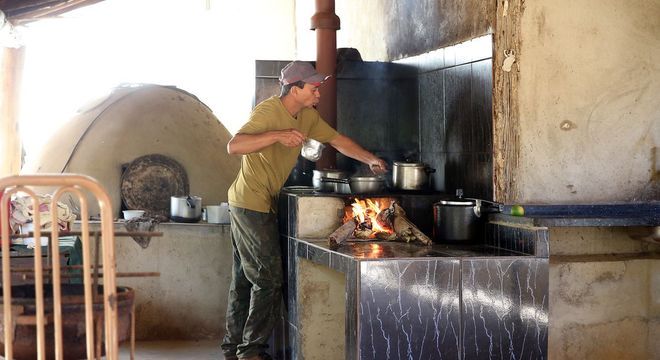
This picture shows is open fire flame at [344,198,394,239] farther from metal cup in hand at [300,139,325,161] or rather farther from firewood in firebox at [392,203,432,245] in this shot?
metal cup in hand at [300,139,325,161]

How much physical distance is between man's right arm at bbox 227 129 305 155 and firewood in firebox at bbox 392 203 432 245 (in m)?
0.89

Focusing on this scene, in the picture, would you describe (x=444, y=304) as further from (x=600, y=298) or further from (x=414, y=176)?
(x=414, y=176)

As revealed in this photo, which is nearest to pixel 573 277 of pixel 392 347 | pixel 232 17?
pixel 392 347

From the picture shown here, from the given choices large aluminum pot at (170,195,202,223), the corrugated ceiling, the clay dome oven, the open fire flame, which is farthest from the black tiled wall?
the corrugated ceiling

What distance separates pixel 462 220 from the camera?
6047 mm

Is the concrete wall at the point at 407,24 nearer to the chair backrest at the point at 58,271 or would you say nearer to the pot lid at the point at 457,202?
the pot lid at the point at 457,202

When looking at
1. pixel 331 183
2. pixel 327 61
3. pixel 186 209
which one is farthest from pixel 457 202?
pixel 186 209

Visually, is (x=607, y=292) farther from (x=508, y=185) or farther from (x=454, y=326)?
(x=454, y=326)

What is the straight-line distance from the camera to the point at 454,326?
5191mm

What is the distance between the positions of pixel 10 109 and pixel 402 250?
7.27 meters

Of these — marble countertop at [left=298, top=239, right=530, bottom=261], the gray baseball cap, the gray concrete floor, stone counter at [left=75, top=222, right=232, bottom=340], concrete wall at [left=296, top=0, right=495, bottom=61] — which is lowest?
the gray concrete floor

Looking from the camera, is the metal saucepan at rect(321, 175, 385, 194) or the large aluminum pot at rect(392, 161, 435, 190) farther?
the large aluminum pot at rect(392, 161, 435, 190)

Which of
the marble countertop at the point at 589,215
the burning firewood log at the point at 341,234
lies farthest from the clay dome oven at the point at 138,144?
the marble countertop at the point at 589,215

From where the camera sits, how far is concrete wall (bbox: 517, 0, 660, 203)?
591cm
